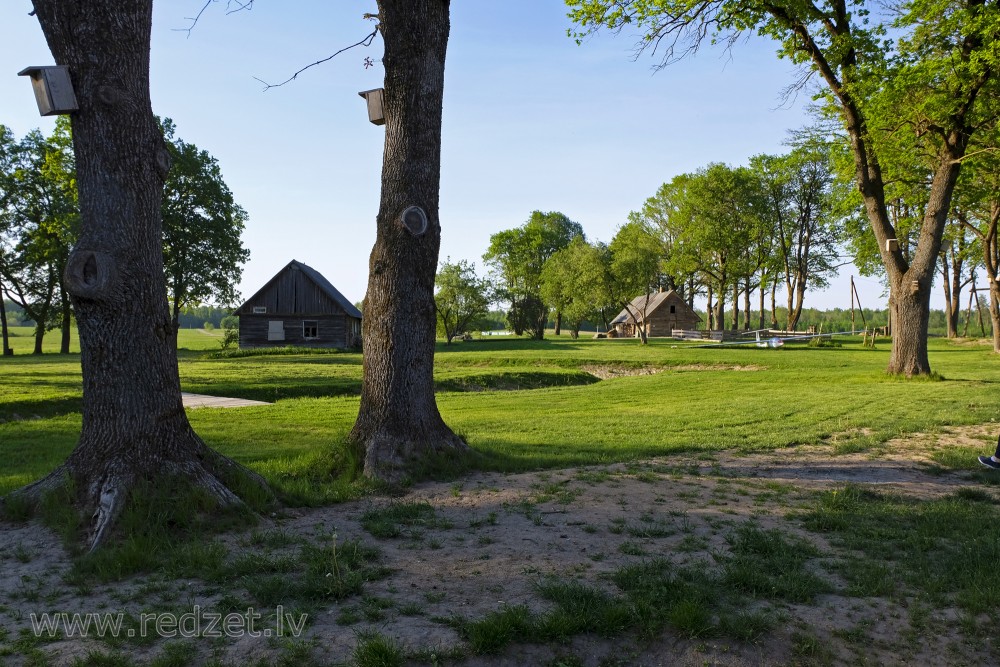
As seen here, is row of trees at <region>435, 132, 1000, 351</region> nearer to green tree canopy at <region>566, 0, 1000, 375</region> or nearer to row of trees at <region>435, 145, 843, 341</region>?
row of trees at <region>435, 145, 843, 341</region>

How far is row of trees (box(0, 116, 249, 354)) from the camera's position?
4100cm

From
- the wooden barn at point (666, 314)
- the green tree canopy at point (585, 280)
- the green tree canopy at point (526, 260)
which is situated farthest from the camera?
the green tree canopy at point (526, 260)

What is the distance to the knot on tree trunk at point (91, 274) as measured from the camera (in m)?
5.05

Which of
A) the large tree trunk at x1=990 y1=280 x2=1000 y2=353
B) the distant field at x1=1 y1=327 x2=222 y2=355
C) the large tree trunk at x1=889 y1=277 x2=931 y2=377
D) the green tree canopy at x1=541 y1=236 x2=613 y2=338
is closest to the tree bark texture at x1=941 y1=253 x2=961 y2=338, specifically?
the large tree trunk at x1=990 y1=280 x2=1000 y2=353

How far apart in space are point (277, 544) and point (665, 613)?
9.60ft

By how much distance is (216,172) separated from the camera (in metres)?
44.1

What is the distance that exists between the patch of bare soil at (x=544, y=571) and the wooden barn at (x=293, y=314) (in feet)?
133

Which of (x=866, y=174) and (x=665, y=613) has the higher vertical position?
(x=866, y=174)

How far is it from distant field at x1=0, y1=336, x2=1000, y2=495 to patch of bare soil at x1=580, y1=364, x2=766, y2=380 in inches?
118

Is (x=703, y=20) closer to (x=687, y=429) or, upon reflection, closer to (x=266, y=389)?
(x=687, y=429)

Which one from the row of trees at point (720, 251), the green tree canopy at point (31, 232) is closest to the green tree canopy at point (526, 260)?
the row of trees at point (720, 251)

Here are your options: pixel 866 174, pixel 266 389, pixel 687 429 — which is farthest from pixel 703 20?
pixel 266 389

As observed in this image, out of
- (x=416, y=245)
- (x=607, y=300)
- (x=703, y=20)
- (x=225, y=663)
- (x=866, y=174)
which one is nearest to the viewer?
(x=225, y=663)
